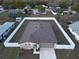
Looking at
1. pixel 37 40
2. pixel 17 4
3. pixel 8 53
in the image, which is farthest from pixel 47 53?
pixel 17 4

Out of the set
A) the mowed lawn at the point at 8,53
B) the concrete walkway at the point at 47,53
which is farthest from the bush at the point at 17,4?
the concrete walkway at the point at 47,53

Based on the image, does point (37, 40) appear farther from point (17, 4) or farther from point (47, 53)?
point (17, 4)

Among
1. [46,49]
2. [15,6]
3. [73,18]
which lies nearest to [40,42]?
[46,49]

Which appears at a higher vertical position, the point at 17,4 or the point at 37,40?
the point at 37,40

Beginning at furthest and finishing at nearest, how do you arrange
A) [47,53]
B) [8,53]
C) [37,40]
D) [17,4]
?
1. [17,4]
2. [37,40]
3. [8,53]
4. [47,53]

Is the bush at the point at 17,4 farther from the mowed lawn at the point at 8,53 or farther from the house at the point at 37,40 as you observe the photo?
the mowed lawn at the point at 8,53

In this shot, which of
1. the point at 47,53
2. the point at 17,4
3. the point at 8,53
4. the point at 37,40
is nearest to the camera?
the point at 47,53

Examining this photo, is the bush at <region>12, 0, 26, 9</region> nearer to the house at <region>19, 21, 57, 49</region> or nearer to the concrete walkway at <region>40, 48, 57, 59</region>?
the house at <region>19, 21, 57, 49</region>

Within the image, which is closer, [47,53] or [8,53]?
[47,53]

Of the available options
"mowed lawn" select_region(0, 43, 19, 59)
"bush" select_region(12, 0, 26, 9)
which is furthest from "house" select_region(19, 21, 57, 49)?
"bush" select_region(12, 0, 26, 9)
